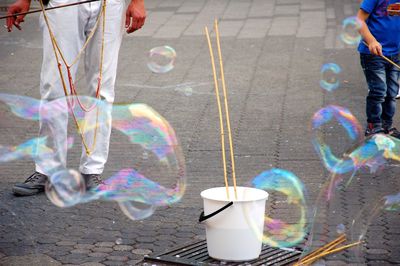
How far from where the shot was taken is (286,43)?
10484mm

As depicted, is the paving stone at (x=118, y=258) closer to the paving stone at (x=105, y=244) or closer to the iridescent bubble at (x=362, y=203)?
the paving stone at (x=105, y=244)

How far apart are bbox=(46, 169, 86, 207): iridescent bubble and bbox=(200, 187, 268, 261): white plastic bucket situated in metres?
1.12

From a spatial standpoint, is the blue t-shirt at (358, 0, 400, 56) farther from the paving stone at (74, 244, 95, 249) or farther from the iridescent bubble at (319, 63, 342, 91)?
the paving stone at (74, 244, 95, 249)

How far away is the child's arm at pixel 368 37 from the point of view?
19.1 feet

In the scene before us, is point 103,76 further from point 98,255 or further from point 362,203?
point 362,203

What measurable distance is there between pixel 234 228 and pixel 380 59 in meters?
2.63

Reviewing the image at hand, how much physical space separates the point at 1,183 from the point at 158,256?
174 centimetres

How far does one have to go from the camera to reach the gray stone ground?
435 centimetres

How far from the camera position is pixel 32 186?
5.23 m

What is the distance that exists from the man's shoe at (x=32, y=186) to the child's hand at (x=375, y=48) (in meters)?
2.24

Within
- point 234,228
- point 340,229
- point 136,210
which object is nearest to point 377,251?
point 340,229

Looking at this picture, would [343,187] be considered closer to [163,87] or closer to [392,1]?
[392,1]

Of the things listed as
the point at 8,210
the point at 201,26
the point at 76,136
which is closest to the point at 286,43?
the point at 201,26

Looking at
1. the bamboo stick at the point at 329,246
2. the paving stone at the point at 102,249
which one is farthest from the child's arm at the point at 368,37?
the paving stone at the point at 102,249
